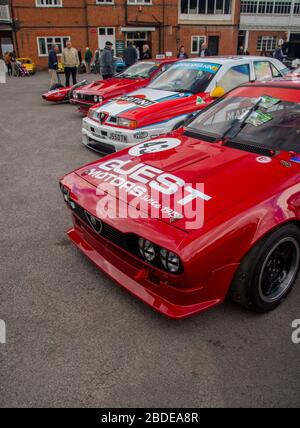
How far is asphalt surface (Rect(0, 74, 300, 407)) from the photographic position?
1.94 meters

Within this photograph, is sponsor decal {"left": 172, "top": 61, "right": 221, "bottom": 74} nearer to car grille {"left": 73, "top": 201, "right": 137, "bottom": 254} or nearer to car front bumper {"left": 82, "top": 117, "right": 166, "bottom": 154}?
car front bumper {"left": 82, "top": 117, "right": 166, "bottom": 154}

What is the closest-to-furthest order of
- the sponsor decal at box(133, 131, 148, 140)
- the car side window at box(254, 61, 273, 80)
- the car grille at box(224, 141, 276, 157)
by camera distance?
the car grille at box(224, 141, 276, 157) < the sponsor decal at box(133, 131, 148, 140) < the car side window at box(254, 61, 273, 80)

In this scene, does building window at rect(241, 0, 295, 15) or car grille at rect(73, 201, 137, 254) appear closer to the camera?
car grille at rect(73, 201, 137, 254)

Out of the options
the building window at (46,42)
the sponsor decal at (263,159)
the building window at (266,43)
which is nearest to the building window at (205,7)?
the building window at (266,43)

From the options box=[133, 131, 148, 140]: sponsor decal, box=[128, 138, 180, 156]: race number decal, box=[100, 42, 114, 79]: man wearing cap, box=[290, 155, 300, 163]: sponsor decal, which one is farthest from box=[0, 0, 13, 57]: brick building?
box=[290, 155, 300, 163]: sponsor decal

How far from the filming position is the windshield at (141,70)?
8.45 m

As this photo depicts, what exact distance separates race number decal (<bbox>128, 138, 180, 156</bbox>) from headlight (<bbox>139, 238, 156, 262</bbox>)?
1.11 metres

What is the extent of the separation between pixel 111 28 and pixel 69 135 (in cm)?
2500

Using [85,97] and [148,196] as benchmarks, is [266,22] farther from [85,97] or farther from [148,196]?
[148,196]

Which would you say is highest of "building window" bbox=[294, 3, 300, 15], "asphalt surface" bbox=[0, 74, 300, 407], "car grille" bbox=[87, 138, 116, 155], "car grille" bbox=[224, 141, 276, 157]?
"building window" bbox=[294, 3, 300, 15]

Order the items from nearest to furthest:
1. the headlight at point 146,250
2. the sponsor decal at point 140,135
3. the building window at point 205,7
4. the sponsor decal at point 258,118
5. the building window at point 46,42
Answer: the headlight at point 146,250 < the sponsor decal at point 258,118 < the sponsor decal at point 140,135 < the building window at point 46,42 < the building window at point 205,7

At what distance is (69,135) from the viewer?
750 cm

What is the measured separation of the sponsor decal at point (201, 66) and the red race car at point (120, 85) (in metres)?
1.30

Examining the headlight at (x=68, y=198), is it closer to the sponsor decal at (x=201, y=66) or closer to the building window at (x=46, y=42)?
the sponsor decal at (x=201, y=66)
